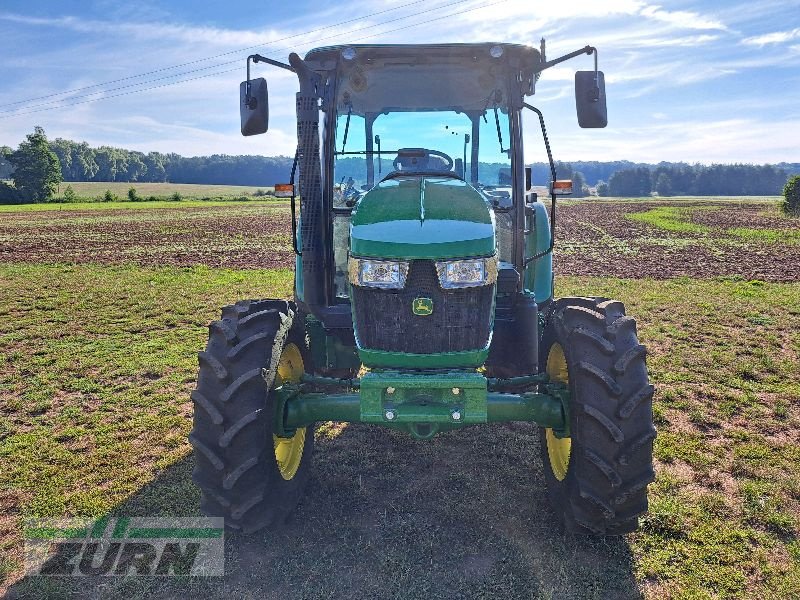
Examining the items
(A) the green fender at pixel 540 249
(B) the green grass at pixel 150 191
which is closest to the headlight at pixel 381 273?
(A) the green fender at pixel 540 249

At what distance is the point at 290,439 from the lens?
175 inches

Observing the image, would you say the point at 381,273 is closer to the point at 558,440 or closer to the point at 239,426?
the point at 239,426

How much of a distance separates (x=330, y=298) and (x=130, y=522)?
2.02 meters

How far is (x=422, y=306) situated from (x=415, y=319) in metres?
0.10

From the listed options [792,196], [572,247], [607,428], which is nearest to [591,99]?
[607,428]

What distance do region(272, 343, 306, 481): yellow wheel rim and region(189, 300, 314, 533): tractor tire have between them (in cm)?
19

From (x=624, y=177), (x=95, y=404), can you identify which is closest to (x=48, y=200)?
(x=95, y=404)

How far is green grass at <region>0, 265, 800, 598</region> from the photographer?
3541 millimetres

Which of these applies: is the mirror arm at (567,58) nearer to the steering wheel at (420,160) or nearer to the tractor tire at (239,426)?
the steering wheel at (420,160)

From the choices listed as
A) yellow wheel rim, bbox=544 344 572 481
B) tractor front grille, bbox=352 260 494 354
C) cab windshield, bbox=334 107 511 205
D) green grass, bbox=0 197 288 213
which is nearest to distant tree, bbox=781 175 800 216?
cab windshield, bbox=334 107 511 205

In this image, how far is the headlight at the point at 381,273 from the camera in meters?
3.79

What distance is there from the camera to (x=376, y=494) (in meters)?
4.49

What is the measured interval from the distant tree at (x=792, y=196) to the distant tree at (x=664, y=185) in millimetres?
94528

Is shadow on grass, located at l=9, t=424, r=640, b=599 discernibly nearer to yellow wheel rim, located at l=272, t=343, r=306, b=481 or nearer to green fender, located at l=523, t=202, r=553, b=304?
yellow wheel rim, located at l=272, t=343, r=306, b=481
